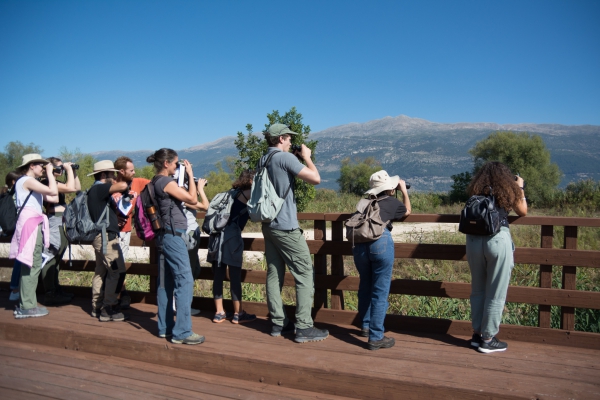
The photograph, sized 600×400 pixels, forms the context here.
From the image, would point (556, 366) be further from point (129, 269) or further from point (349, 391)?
point (129, 269)

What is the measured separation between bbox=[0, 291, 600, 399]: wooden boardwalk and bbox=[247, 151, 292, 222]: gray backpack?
3.72ft

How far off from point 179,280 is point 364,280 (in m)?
1.65

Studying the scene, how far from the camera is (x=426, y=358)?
3.92m

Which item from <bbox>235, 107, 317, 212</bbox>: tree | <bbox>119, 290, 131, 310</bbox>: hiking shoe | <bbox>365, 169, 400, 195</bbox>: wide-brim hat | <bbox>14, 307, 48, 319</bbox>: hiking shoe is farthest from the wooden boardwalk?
<bbox>235, 107, 317, 212</bbox>: tree

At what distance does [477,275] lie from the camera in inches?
159

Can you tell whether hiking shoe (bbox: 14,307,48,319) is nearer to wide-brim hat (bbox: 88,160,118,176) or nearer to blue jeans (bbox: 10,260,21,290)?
blue jeans (bbox: 10,260,21,290)

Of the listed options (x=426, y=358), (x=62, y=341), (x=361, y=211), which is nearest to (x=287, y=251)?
(x=361, y=211)

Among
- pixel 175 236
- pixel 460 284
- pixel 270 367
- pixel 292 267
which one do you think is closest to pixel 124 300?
pixel 175 236

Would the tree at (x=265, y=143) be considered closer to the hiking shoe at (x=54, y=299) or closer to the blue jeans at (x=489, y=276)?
the hiking shoe at (x=54, y=299)

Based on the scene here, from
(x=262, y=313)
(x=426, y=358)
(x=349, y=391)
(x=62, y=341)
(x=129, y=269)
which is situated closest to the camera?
(x=349, y=391)

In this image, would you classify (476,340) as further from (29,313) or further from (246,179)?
(29,313)

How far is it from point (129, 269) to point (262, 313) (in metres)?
1.77

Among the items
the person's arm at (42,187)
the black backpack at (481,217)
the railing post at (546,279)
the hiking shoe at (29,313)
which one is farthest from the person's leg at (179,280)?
the railing post at (546,279)

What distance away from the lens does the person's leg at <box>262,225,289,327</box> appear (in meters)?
4.49
